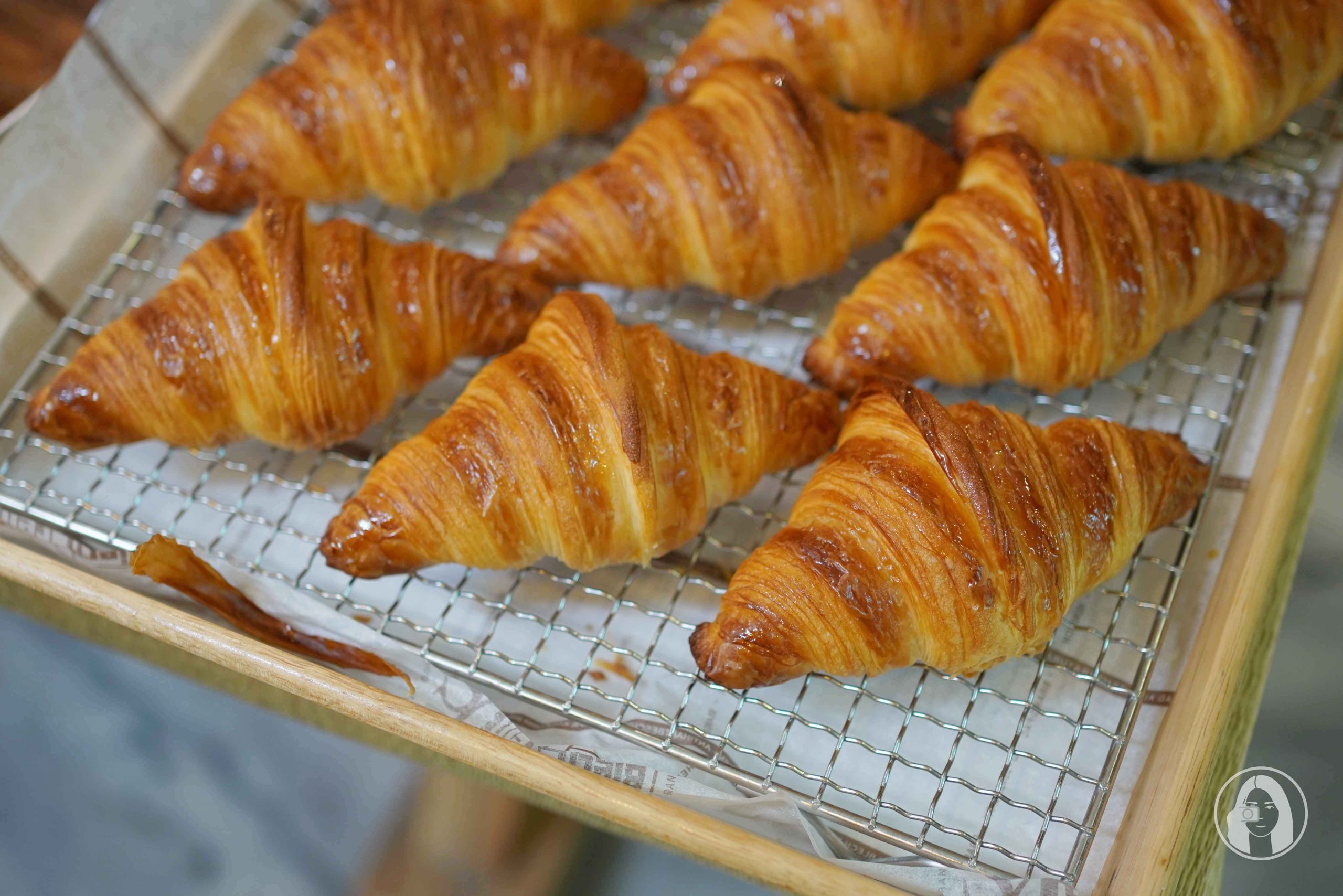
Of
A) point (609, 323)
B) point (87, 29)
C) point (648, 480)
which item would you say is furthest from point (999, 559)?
point (87, 29)

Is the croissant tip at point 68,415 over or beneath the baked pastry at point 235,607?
over

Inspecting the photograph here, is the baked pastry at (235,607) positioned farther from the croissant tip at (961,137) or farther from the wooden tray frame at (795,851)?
the croissant tip at (961,137)

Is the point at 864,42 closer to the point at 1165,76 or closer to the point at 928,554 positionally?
the point at 1165,76

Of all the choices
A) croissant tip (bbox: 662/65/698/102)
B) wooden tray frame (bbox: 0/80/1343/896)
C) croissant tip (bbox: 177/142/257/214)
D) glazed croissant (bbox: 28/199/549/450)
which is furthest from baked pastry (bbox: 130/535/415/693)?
croissant tip (bbox: 662/65/698/102)

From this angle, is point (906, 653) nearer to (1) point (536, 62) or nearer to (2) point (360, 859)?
(2) point (360, 859)

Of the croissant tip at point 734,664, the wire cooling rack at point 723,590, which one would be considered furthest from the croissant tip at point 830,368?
the croissant tip at point 734,664

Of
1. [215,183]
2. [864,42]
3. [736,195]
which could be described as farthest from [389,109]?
[864,42]

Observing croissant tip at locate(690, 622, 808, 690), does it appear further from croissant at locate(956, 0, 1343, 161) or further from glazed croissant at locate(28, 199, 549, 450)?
croissant at locate(956, 0, 1343, 161)
